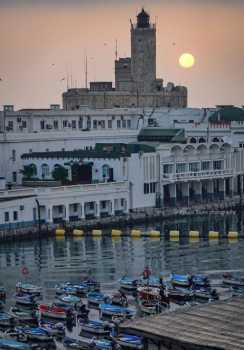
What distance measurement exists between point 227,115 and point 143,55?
40.2 ft

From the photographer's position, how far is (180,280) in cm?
2142

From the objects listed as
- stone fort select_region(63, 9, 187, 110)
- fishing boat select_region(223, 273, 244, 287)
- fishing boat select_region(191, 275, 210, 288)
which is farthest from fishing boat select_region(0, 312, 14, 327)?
stone fort select_region(63, 9, 187, 110)

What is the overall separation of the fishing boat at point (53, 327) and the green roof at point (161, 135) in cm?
2411

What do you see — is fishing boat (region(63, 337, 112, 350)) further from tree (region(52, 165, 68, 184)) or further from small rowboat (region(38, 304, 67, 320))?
tree (region(52, 165, 68, 184))

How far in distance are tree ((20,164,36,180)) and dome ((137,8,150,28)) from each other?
2362 cm

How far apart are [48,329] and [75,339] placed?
0.66 metres

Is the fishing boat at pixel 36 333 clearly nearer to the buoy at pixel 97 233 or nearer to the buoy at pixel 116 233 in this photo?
the buoy at pixel 116 233

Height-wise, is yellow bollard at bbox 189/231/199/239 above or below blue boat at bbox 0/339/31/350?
above

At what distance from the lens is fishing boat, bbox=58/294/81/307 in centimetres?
1941

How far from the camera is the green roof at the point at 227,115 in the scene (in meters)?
47.5

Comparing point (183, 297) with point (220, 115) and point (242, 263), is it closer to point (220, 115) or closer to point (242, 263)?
point (242, 263)

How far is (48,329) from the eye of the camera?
17.1m

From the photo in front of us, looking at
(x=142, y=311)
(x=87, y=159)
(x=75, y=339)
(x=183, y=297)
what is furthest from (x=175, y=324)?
(x=87, y=159)

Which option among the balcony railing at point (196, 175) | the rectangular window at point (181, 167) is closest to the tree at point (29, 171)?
the balcony railing at point (196, 175)
